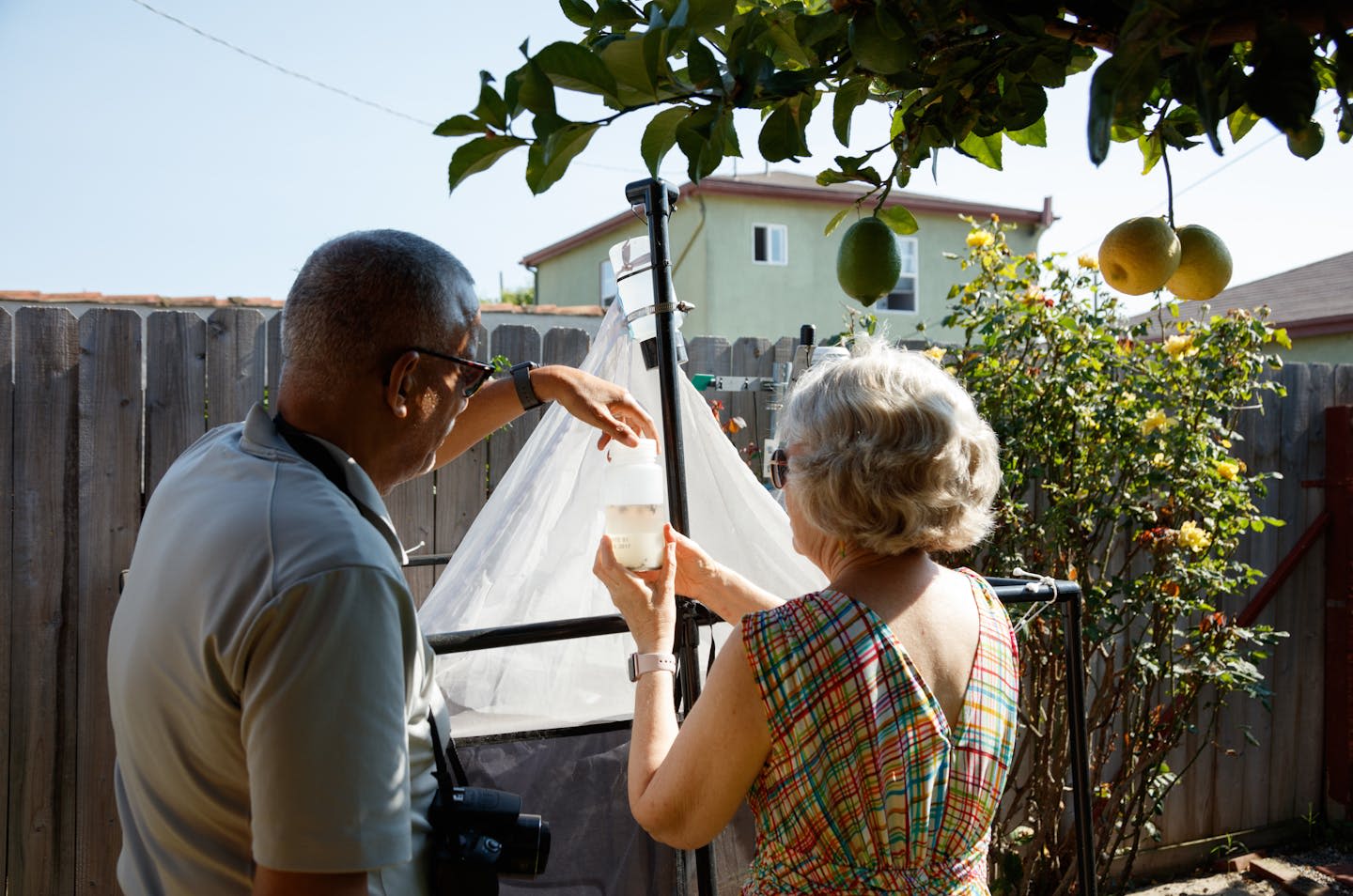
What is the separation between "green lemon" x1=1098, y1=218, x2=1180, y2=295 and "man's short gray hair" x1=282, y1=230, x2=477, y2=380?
86 cm

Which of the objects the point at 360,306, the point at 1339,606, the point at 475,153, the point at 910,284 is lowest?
the point at 1339,606

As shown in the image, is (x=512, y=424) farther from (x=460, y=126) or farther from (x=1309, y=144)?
(x=1309, y=144)

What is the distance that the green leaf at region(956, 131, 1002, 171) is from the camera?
133 centimetres

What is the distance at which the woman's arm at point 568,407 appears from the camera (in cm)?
206

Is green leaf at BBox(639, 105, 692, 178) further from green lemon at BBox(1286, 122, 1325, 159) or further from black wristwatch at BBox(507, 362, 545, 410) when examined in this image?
black wristwatch at BBox(507, 362, 545, 410)

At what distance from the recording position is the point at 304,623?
1.02 metres

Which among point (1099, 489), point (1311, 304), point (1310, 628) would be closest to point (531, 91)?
point (1099, 489)

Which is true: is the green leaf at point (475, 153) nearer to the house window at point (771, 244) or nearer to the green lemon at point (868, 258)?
the green lemon at point (868, 258)

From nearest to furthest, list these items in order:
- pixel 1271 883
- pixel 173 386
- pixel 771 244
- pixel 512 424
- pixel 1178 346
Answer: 1. pixel 173 386
2. pixel 1178 346
3. pixel 512 424
4. pixel 1271 883
5. pixel 771 244

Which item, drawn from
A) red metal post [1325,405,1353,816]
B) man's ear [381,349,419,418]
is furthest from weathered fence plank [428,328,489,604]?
red metal post [1325,405,1353,816]

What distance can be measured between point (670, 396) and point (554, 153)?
96 cm

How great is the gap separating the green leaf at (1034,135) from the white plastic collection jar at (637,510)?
2.88ft

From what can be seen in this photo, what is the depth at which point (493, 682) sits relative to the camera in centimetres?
223

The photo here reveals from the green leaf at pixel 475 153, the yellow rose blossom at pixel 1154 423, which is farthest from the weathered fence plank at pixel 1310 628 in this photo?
the green leaf at pixel 475 153
